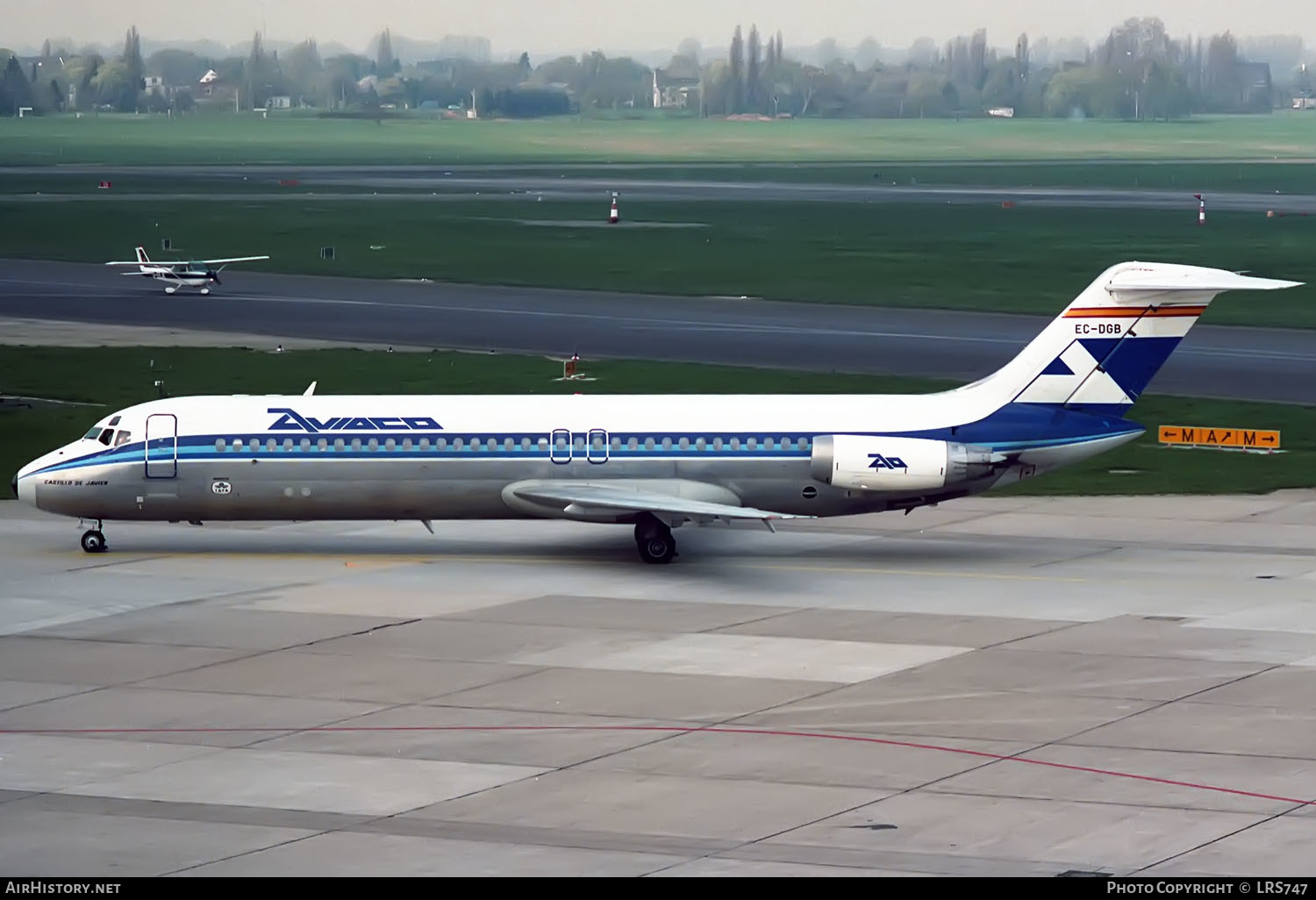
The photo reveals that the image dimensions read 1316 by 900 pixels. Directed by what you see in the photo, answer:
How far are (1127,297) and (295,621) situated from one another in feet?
52.2

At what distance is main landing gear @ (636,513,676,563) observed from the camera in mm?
38812

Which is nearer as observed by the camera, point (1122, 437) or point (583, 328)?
point (1122, 437)

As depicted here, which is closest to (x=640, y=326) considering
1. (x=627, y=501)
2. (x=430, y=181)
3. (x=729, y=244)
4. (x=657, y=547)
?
(x=729, y=244)

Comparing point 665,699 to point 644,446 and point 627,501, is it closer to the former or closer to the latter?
point 627,501

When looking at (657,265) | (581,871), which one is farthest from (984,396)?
(657,265)

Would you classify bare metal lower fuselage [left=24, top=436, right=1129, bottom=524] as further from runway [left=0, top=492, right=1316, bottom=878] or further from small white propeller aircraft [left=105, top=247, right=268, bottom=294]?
small white propeller aircraft [left=105, top=247, right=268, bottom=294]

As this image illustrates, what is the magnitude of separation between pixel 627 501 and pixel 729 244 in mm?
75344

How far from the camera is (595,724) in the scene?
27719mm

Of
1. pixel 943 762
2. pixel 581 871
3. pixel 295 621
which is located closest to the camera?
pixel 581 871

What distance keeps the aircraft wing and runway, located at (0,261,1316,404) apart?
21361 millimetres

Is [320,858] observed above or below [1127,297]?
below

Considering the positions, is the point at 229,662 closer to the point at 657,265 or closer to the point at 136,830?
the point at 136,830

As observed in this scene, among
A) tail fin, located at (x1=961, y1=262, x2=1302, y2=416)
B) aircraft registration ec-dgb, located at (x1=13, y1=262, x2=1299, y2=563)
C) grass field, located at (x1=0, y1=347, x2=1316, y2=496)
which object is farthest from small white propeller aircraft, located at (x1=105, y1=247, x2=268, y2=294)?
tail fin, located at (x1=961, y1=262, x2=1302, y2=416)

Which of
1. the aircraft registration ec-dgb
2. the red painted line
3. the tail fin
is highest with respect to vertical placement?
the tail fin
